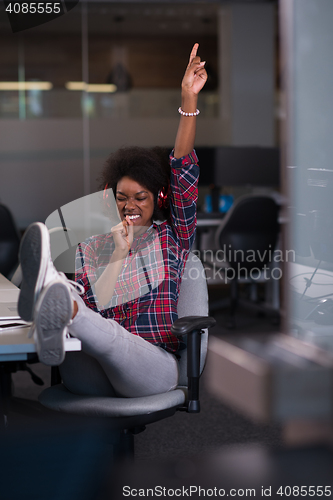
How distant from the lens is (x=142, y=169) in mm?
1805

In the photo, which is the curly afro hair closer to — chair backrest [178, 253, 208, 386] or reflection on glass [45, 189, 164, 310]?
reflection on glass [45, 189, 164, 310]

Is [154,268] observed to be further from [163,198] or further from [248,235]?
[248,235]

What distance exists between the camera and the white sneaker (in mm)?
1236

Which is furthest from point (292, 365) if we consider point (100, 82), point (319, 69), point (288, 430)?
point (100, 82)

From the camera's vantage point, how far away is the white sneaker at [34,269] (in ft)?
4.06

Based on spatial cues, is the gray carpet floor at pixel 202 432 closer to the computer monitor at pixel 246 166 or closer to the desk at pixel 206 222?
the desk at pixel 206 222

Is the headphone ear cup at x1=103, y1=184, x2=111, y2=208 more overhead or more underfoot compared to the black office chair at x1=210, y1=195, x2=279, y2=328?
more overhead

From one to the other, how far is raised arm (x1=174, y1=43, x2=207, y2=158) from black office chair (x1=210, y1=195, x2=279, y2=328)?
223 cm

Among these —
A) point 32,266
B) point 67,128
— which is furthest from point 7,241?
point 67,128

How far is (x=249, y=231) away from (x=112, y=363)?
273 centimetres

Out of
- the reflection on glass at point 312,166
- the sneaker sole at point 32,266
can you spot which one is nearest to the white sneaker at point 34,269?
the sneaker sole at point 32,266

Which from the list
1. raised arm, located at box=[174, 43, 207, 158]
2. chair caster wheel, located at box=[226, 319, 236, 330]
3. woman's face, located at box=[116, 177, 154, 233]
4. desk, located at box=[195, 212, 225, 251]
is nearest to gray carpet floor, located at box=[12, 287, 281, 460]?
woman's face, located at box=[116, 177, 154, 233]

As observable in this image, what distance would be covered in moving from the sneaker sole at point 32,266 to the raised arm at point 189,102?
2.14ft

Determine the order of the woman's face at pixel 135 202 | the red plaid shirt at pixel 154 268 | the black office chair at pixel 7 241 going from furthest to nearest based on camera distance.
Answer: the black office chair at pixel 7 241 < the woman's face at pixel 135 202 < the red plaid shirt at pixel 154 268
